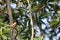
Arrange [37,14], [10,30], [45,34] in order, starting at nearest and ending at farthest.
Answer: [10,30] < [37,14] < [45,34]

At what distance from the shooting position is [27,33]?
187cm

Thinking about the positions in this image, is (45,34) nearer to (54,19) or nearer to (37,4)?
(54,19)

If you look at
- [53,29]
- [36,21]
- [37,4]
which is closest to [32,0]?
[37,4]

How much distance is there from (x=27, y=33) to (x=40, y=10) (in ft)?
0.78

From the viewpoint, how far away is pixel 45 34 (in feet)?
6.48

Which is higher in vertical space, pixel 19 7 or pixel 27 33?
pixel 19 7

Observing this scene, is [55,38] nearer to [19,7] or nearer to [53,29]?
[53,29]

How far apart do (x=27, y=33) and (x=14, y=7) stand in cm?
26

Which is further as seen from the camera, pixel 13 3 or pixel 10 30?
pixel 13 3

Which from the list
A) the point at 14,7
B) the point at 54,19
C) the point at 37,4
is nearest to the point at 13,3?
the point at 14,7

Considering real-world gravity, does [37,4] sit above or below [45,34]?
above

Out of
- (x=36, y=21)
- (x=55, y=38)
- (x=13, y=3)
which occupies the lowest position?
(x=55, y=38)

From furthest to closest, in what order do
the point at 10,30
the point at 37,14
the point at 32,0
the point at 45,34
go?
the point at 45,34 < the point at 37,14 < the point at 32,0 < the point at 10,30

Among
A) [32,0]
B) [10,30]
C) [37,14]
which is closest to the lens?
[10,30]
